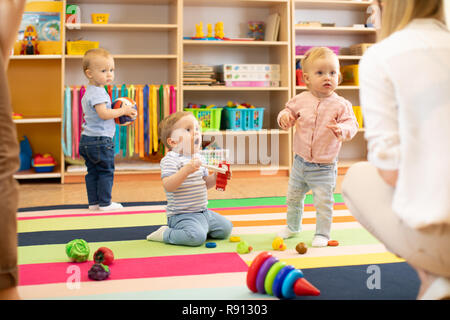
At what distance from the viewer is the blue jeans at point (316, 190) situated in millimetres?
1910

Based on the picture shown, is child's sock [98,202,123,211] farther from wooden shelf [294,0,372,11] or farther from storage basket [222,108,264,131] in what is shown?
wooden shelf [294,0,372,11]

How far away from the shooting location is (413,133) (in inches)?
37.8

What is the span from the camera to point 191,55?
4.09 meters

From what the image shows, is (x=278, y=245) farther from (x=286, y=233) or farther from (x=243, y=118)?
(x=243, y=118)

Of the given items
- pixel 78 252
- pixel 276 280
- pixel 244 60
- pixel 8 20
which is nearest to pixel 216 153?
pixel 244 60

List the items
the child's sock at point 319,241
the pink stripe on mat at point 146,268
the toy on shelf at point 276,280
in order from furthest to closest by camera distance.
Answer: the child's sock at point 319,241, the pink stripe on mat at point 146,268, the toy on shelf at point 276,280

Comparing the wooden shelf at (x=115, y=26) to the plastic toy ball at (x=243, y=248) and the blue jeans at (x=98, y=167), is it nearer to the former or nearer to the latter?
the blue jeans at (x=98, y=167)

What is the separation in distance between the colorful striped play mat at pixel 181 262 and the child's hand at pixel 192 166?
0.29 metres

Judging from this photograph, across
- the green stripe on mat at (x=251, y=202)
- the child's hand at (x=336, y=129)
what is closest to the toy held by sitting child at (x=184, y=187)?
the child's hand at (x=336, y=129)

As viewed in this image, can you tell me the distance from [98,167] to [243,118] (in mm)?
1484

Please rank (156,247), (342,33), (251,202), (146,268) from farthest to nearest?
1. (342,33)
2. (251,202)
3. (156,247)
4. (146,268)

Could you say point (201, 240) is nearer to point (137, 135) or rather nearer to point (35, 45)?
point (137, 135)

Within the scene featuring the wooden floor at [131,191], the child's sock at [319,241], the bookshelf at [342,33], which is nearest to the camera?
the child's sock at [319,241]

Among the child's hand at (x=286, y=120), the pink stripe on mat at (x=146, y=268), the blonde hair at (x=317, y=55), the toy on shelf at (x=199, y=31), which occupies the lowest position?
the pink stripe on mat at (x=146, y=268)
